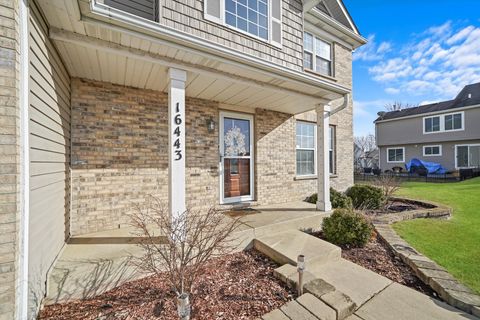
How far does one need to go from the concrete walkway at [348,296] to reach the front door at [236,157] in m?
2.60

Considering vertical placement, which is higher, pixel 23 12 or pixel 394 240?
pixel 23 12

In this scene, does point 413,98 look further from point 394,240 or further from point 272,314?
point 272,314

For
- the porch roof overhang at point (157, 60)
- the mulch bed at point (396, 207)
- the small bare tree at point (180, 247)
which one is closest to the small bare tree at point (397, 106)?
the mulch bed at point (396, 207)

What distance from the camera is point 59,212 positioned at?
3354 millimetres

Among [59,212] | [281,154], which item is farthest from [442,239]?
[59,212]

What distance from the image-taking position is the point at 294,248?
3.72 metres

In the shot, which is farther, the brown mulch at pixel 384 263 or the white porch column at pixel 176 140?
the white porch column at pixel 176 140

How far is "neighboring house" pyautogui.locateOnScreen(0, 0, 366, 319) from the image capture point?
6.63ft

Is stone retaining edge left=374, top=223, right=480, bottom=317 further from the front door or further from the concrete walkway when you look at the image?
the front door

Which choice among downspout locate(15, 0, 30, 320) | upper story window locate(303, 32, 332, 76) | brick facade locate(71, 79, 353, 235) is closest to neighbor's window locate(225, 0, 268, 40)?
brick facade locate(71, 79, 353, 235)

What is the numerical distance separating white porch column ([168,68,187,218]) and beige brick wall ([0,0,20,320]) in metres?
1.78

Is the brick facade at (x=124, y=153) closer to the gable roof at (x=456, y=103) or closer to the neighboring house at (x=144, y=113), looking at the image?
the neighboring house at (x=144, y=113)

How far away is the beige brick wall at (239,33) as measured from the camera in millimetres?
4297

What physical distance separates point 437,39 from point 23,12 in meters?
15.7
